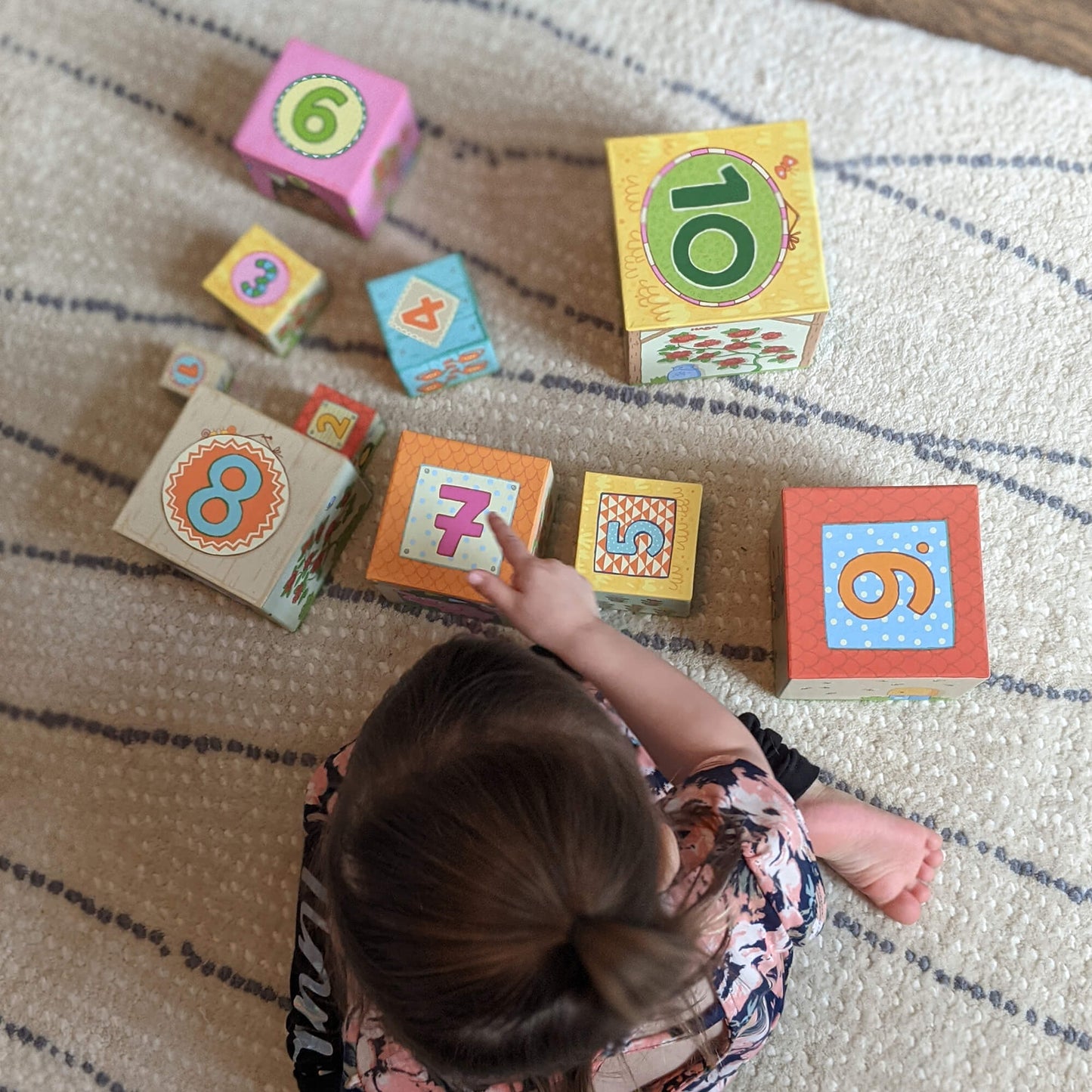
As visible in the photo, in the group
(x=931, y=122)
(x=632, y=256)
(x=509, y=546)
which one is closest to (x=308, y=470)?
(x=509, y=546)

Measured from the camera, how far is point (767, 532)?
924 millimetres

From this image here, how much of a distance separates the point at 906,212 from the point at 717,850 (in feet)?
2.27

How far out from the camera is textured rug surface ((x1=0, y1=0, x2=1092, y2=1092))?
868 mm

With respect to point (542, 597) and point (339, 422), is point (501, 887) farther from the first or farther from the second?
point (339, 422)

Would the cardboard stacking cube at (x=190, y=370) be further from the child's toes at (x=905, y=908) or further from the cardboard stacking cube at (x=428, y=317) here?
the child's toes at (x=905, y=908)

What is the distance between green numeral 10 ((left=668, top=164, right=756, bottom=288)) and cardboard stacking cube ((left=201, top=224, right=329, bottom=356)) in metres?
0.37

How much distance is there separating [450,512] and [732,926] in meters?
0.42

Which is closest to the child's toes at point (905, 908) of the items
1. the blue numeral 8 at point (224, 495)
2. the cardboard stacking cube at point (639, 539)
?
the cardboard stacking cube at point (639, 539)

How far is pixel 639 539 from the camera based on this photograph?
2.80 feet

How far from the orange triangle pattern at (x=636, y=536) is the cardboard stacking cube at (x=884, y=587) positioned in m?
0.11

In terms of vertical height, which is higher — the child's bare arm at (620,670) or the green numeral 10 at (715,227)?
the green numeral 10 at (715,227)

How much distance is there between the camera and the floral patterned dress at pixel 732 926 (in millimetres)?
640

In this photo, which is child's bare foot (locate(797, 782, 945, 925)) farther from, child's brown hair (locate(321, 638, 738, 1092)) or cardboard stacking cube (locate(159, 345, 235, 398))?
cardboard stacking cube (locate(159, 345, 235, 398))

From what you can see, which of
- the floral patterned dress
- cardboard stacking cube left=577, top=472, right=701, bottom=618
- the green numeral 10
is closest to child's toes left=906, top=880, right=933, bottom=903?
the floral patterned dress
